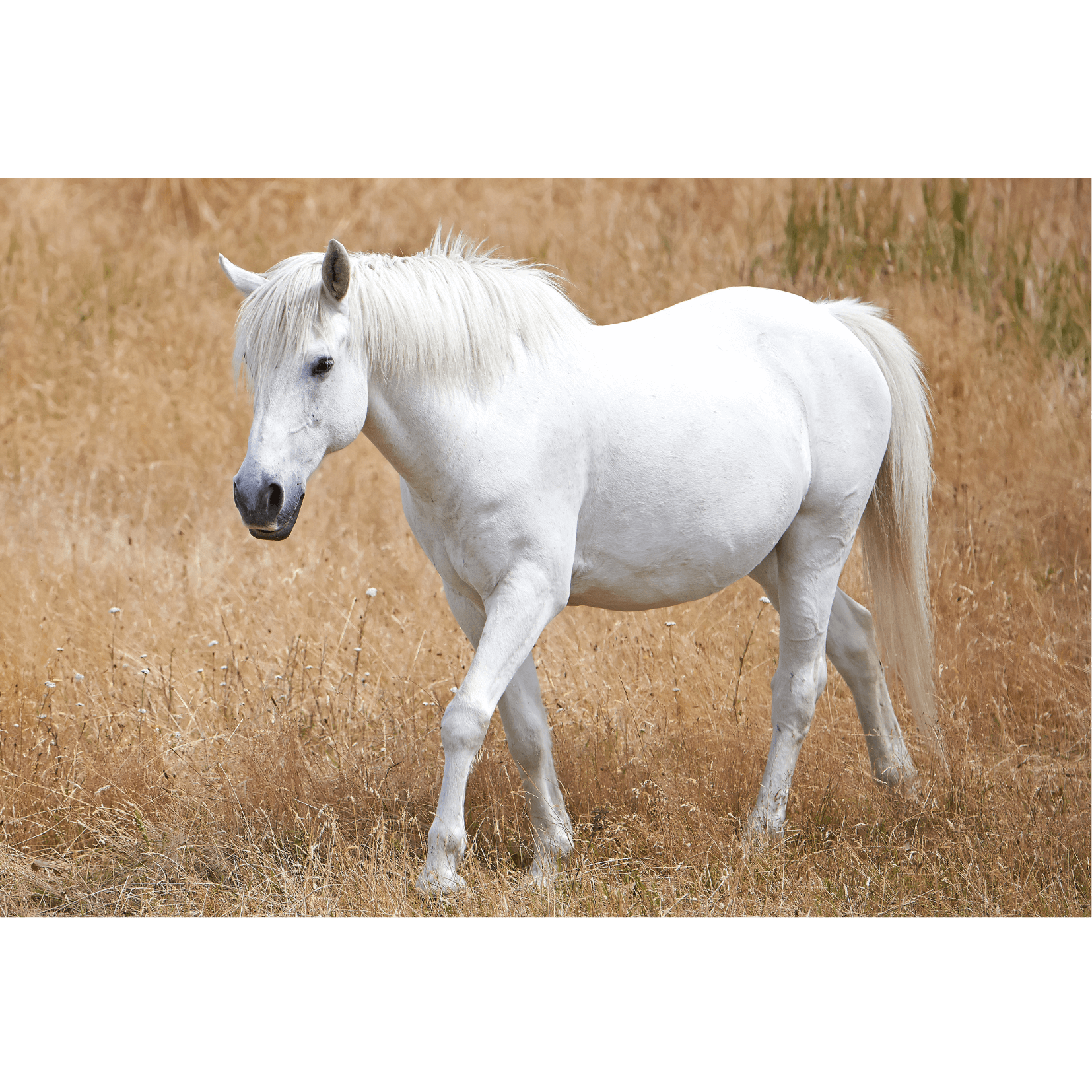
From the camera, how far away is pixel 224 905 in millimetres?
3766

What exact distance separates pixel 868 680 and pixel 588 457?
179cm

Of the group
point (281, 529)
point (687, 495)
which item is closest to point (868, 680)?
point (687, 495)

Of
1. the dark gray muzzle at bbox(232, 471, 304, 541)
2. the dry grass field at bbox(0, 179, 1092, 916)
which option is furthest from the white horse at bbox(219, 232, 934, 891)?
the dry grass field at bbox(0, 179, 1092, 916)

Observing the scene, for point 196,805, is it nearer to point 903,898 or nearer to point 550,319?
point 550,319

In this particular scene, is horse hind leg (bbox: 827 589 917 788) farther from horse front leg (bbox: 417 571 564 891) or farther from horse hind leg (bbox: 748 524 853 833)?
horse front leg (bbox: 417 571 564 891)

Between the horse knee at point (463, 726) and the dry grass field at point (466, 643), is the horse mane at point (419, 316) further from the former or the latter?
the dry grass field at point (466, 643)

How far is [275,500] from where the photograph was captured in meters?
3.12

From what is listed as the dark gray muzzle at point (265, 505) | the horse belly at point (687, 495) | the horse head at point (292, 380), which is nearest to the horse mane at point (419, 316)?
the horse head at point (292, 380)

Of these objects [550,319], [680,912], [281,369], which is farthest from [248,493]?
[680,912]

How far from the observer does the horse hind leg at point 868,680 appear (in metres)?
4.66

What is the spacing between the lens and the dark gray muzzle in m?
3.09

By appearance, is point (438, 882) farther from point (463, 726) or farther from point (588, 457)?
point (588, 457)

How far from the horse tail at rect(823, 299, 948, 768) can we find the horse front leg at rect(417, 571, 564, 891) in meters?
1.88

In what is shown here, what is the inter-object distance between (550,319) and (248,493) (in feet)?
3.97
